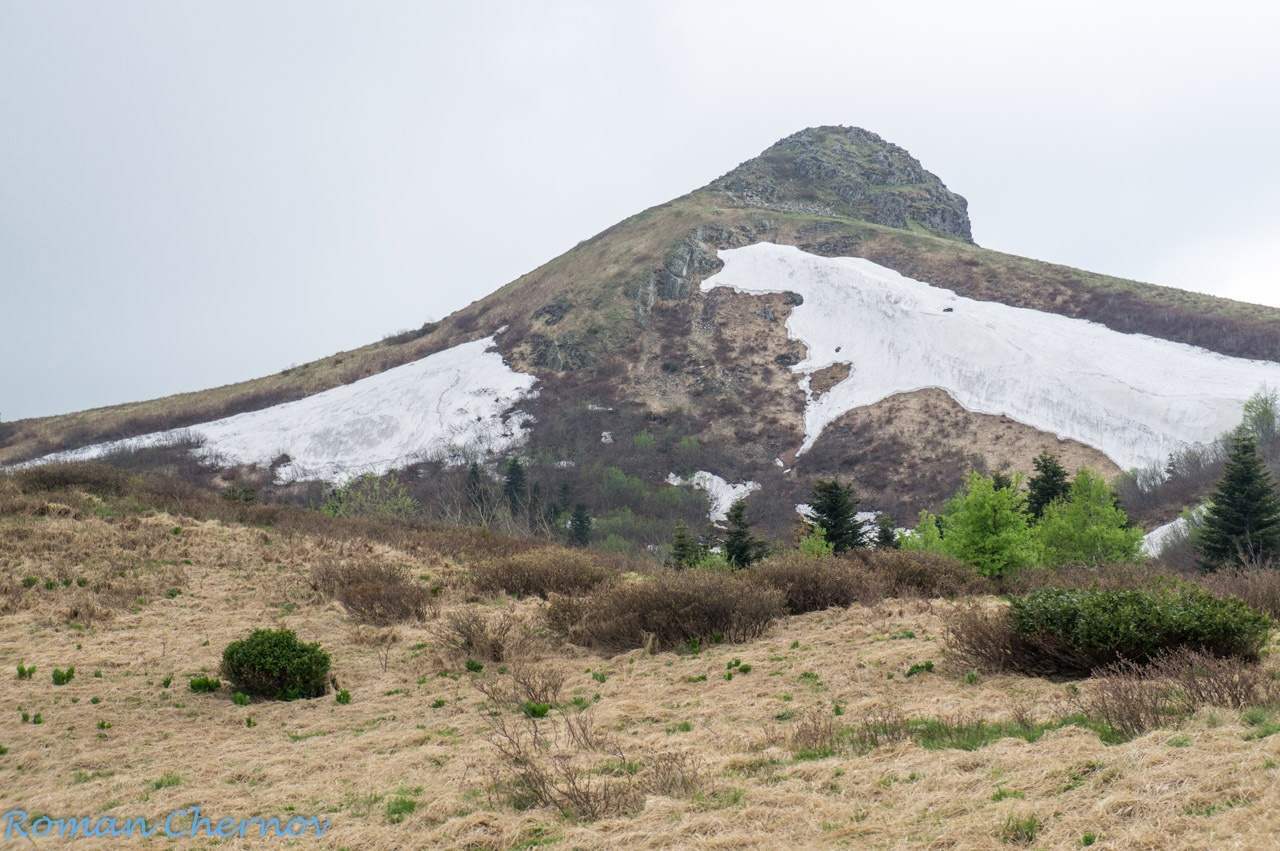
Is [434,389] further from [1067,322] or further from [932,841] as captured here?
[932,841]

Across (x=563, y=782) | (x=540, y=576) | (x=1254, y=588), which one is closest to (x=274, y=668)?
(x=563, y=782)

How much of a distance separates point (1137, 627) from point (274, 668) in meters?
10.3

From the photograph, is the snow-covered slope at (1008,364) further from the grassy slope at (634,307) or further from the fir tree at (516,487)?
the fir tree at (516,487)

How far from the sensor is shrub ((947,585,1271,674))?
7.59 metres

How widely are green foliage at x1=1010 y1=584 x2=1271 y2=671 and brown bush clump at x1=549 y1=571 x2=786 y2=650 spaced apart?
14.9 feet

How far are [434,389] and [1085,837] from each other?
6536cm

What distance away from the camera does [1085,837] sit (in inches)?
161

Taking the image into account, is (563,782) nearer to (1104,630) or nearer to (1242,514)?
(1104,630)

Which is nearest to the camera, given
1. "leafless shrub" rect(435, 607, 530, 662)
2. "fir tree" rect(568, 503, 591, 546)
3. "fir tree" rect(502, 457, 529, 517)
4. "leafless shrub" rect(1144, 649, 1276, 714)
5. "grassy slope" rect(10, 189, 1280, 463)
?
"leafless shrub" rect(1144, 649, 1276, 714)

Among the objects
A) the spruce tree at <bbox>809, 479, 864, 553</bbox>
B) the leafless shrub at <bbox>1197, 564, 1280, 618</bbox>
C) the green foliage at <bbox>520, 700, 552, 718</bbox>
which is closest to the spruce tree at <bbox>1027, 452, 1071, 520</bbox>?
the spruce tree at <bbox>809, 479, 864, 553</bbox>

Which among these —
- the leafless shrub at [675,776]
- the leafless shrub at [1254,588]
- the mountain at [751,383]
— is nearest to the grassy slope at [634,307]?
the mountain at [751,383]

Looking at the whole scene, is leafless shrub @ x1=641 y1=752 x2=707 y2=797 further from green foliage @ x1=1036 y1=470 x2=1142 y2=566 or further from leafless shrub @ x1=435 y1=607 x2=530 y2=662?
green foliage @ x1=1036 y1=470 x2=1142 y2=566

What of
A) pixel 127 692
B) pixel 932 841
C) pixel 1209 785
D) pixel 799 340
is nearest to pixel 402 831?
pixel 932 841

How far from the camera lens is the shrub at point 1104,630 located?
7594 mm
